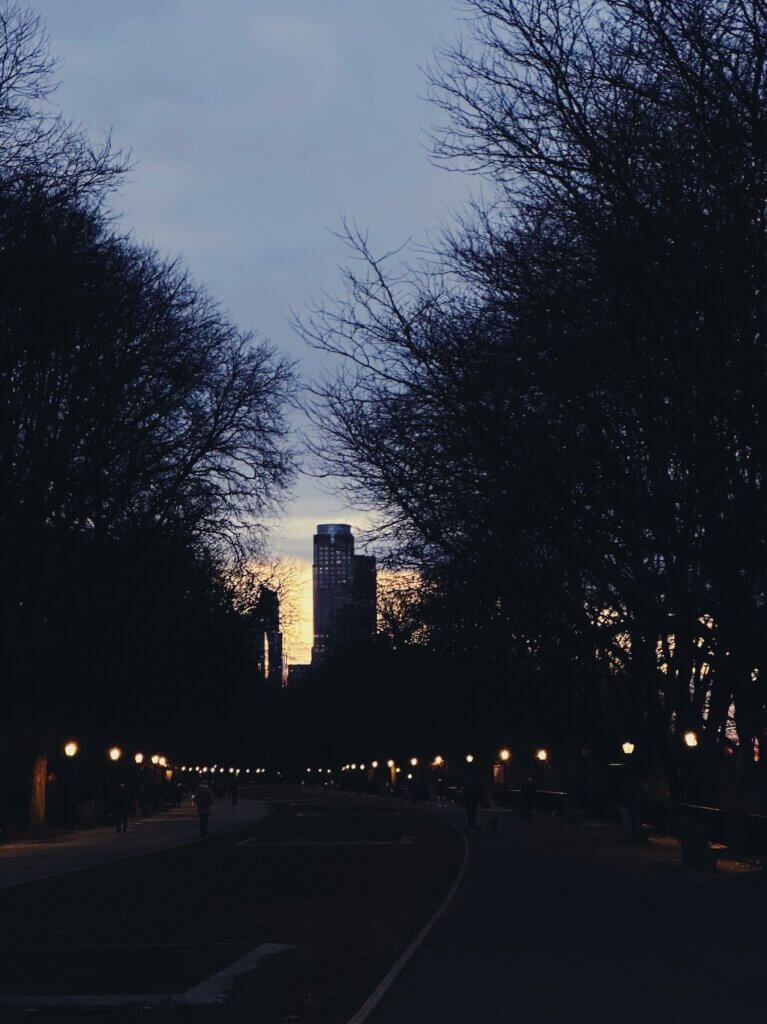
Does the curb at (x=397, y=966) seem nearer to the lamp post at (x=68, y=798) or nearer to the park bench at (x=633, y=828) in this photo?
the park bench at (x=633, y=828)

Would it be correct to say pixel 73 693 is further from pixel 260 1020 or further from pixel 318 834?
pixel 260 1020

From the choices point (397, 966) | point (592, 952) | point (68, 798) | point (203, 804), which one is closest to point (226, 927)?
point (592, 952)

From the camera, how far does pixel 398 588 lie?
35750 mm

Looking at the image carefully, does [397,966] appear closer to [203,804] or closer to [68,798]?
[203,804]

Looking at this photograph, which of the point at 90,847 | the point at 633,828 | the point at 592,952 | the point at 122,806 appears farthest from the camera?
the point at 122,806

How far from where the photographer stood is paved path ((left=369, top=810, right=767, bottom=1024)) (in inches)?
482

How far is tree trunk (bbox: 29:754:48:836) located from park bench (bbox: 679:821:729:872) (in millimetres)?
24667

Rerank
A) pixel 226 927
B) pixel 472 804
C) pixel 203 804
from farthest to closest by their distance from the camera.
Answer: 1. pixel 472 804
2. pixel 203 804
3. pixel 226 927

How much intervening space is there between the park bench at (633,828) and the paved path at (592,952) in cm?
1241

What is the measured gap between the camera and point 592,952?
16.1 m

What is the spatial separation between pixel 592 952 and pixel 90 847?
28.9 meters

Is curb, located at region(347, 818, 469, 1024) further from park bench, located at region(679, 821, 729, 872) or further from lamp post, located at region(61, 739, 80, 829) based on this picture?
lamp post, located at region(61, 739, 80, 829)

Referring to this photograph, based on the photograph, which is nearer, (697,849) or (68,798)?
(697,849)

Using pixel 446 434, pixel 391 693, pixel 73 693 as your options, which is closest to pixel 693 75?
pixel 446 434
